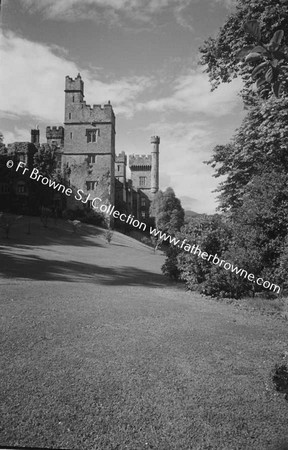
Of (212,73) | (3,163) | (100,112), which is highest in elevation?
(212,73)

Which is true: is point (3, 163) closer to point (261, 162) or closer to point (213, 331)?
point (213, 331)

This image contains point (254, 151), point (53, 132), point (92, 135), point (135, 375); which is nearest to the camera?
point (135, 375)

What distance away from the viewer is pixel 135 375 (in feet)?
13.4

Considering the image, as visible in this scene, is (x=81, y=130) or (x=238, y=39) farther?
(x=238, y=39)

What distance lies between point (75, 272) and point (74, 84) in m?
11.4

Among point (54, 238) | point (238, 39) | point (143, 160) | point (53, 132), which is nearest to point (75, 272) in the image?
point (54, 238)

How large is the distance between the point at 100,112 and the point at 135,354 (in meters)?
3.89

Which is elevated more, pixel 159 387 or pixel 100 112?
pixel 100 112

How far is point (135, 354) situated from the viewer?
15.8 ft

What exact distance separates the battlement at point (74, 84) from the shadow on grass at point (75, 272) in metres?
8.26

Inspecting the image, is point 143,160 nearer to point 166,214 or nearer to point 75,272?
point 166,214

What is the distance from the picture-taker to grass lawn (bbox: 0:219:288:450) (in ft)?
9.62

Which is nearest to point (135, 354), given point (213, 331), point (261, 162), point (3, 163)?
point (213, 331)

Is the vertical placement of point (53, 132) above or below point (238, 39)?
below
